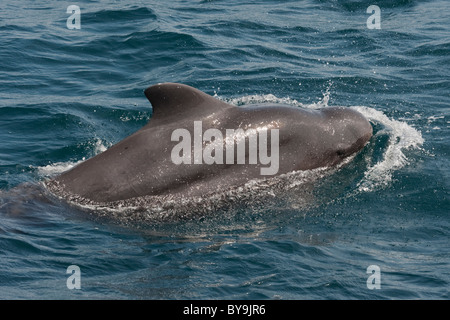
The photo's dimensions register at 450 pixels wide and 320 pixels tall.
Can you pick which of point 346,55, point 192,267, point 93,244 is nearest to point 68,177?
point 93,244

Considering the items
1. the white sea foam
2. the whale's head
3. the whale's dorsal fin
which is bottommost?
the white sea foam

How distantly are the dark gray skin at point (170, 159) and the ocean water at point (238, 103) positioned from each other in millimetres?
508

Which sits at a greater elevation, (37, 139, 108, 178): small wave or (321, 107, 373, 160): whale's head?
(321, 107, 373, 160): whale's head

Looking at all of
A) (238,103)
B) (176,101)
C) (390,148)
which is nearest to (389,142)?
(390,148)

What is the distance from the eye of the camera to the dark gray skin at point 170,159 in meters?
12.9

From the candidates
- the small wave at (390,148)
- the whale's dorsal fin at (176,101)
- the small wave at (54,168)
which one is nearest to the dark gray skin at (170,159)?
the whale's dorsal fin at (176,101)

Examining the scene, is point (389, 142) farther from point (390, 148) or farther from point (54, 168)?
point (54, 168)

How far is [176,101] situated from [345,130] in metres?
3.60

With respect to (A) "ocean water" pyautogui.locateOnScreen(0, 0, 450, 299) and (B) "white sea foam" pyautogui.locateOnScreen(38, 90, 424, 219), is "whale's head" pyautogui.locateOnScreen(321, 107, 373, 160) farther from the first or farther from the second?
(B) "white sea foam" pyautogui.locateOnScreen(38, 90, 424, 219)

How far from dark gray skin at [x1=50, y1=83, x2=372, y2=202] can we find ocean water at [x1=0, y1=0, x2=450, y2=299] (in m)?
0.51

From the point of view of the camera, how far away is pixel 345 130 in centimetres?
1473

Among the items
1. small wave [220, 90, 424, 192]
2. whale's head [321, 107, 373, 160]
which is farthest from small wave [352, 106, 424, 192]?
whale's head [321, 107, 373, 160]

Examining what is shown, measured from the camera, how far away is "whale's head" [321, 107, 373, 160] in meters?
14.5

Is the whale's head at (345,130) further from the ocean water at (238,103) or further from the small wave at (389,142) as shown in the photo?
the small wave at (389,142)
